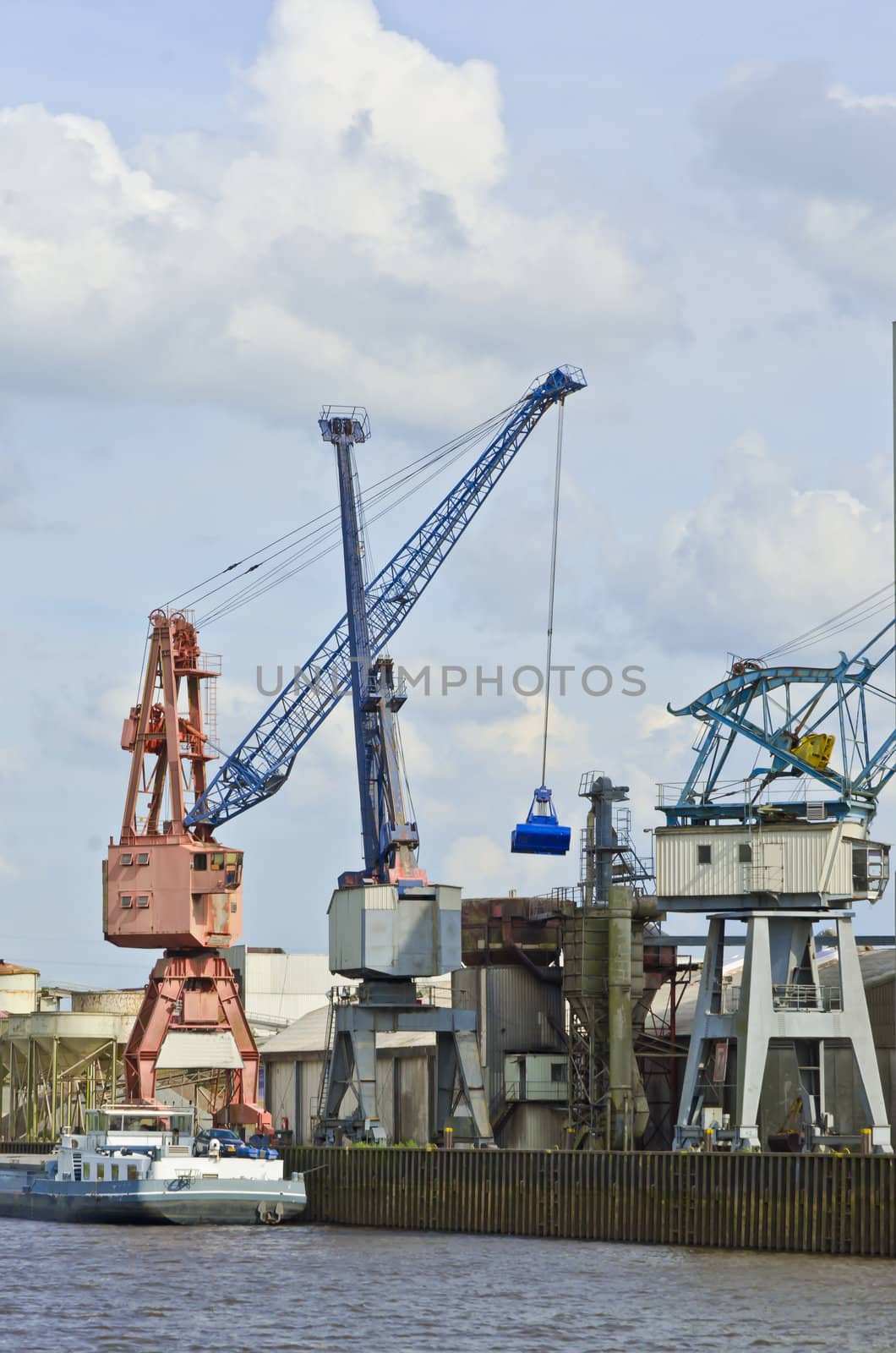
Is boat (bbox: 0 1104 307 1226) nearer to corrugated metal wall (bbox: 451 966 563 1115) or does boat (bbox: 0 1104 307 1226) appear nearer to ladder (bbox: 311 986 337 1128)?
ladder (bbox: 311 986 337 1128)

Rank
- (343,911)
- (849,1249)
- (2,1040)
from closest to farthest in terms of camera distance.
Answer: (849,1249) → (343,911) → (2,1040)

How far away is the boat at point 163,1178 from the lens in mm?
71312

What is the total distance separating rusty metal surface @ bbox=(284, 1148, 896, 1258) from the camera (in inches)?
2304

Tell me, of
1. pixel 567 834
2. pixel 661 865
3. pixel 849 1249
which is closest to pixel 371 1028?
pixel 567 834

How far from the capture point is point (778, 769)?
6994cm

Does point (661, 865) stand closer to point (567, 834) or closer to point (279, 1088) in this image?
point (567, 834)

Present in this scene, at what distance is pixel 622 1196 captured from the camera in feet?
212

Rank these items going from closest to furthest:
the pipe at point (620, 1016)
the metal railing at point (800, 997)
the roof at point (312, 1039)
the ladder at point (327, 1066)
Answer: the metal railing at point (800, 997)
the pipe at point (620, 1016)
the ladder at point (327, 1066)
the roof at point (312, 1039)

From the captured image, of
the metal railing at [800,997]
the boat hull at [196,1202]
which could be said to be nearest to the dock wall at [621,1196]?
the boat hull at [196,1202]

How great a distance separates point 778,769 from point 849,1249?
17073 mm

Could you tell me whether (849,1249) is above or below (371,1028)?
below

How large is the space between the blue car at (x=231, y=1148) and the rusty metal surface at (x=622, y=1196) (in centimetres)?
326

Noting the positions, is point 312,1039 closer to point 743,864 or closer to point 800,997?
point 743,864

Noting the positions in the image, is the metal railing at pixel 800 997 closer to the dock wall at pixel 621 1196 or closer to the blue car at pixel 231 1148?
the dock wall at pixel 621 1196
